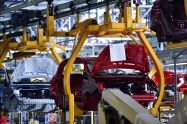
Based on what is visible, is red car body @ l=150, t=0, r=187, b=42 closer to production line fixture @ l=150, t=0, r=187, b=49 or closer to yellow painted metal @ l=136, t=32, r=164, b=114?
production line fixture @ l=150, t=0, r=187, b=49

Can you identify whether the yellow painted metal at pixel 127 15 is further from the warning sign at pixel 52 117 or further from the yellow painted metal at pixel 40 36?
the warning sign at pixel 52 117

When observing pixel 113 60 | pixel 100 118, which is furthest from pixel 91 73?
pixel 100 118

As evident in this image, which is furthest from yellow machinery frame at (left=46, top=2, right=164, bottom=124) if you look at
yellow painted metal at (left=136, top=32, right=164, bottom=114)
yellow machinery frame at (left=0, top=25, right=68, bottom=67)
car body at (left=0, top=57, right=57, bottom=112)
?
yellow machinery frame at (left=0, top=25, right=68, bottom=67)

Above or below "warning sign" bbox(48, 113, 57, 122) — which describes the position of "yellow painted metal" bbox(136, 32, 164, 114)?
above

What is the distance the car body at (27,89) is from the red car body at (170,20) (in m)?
4.30

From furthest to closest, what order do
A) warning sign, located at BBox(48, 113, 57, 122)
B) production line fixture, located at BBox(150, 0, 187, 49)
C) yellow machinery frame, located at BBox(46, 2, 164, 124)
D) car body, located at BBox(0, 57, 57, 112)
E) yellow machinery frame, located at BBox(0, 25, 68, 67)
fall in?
1. warning sign, located at BBox(48, 113, 57, 122)
2. yellow machinery frame, located at BBox(0, 25, 68, 67)
3. car body, located at BBox(0, 57, 57, 112)
4. yellow machinery frame, located at BBox(46, 2, 164, 124)
5. production line fixture, located at BBox(150, 0, 187, 49)

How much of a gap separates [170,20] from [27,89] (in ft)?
16.7

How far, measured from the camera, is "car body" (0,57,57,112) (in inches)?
426

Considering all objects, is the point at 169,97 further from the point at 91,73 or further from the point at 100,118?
the point at 100,118

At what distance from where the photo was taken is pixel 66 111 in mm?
8688

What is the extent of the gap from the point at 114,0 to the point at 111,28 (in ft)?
3.81

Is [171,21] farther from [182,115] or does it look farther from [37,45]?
[37,45]

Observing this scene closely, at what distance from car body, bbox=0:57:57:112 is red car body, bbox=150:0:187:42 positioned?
14.1 ft

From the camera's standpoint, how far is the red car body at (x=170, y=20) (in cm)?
690
